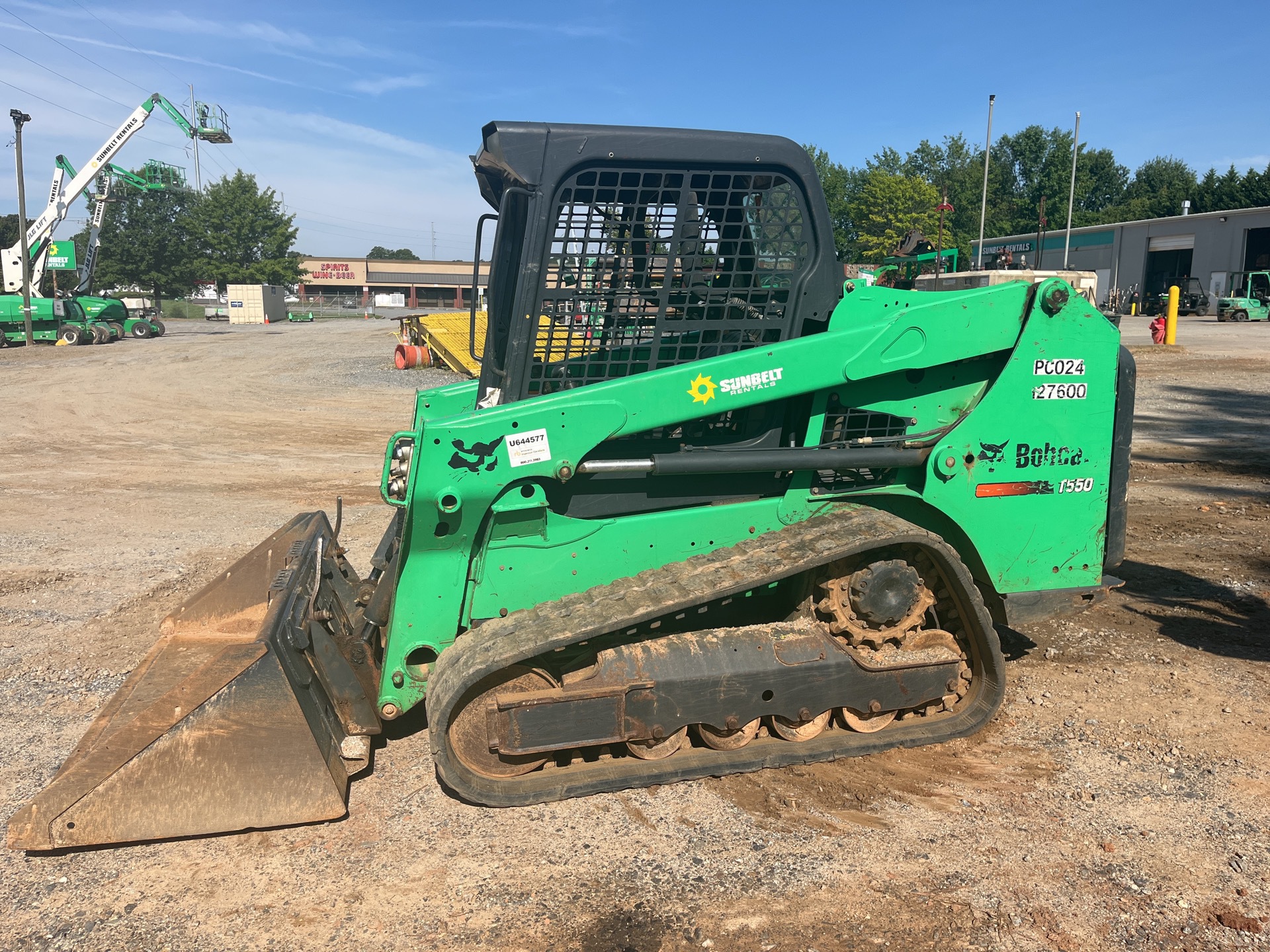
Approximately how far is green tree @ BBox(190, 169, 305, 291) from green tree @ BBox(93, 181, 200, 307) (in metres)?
1.04

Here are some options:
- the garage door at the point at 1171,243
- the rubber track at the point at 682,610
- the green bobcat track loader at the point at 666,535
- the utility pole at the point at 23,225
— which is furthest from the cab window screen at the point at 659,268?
the garage door at the point at 1171,243

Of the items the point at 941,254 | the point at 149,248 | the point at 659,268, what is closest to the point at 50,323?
the point at 941,254

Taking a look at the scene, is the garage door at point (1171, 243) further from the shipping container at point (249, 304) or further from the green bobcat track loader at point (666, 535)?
the green bobcat track loader at point (666, 535)

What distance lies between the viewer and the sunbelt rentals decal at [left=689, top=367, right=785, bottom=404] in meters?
3.65

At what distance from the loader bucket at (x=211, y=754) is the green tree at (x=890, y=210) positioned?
60.8m

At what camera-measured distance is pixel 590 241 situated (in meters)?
3.82

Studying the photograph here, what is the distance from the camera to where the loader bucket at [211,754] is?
3.27 metres

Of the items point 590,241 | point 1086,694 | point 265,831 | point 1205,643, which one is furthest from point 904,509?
point 265,831

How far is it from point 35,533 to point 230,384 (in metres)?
13.0

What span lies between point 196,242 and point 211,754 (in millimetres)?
70380

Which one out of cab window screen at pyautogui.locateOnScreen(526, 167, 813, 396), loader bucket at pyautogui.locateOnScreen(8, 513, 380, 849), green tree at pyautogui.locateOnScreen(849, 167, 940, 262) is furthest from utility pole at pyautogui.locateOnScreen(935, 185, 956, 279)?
green tree at pyautogui.locateOnScreen(849, 167, 940, 262)

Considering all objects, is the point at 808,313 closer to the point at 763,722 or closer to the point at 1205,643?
the point at 763,722

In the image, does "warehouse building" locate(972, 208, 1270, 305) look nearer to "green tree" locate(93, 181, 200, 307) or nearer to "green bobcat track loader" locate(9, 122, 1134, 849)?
"green bobcat track loader" locate(9, 122, 1134, 849)

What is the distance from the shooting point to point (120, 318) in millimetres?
34500
